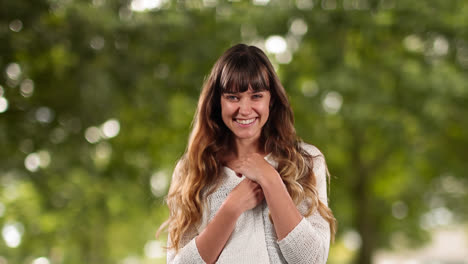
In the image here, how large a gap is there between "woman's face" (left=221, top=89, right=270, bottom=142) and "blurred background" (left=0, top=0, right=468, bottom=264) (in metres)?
5.34

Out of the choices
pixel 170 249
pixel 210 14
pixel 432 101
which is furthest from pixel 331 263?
pixel 170 249

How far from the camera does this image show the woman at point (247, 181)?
7.72 feet

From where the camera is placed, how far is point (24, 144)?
8969 millimetres

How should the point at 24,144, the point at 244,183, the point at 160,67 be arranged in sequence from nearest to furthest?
the point at 244,183 < the point at 24,144 < the point at 160,67

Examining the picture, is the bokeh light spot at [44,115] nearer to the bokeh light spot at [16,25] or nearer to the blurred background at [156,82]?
the blurred background at [156,82]

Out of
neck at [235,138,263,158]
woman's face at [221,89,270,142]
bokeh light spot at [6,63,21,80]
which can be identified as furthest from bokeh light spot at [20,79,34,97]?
woman's face at [221,89,270,142]

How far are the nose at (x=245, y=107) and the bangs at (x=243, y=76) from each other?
50 mm

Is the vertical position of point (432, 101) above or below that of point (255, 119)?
below

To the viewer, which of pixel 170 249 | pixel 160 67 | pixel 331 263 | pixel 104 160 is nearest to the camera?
pixel 170 249

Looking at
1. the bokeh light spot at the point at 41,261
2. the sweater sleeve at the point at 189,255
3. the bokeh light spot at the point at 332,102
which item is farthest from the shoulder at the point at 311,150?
the bokeh light spot at the point at 41,261

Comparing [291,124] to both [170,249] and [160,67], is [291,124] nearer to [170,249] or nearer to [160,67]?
[170,249]

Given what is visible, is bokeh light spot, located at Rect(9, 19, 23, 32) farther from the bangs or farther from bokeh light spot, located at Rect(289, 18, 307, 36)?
the bangs

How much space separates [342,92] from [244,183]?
7.24m

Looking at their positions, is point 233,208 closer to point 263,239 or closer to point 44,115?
point 263,239
